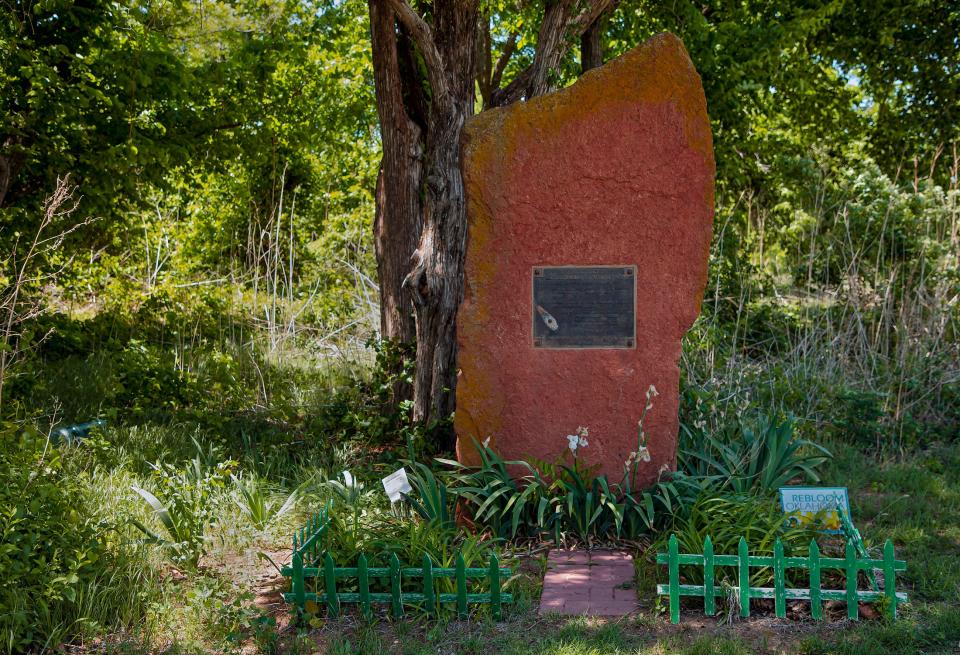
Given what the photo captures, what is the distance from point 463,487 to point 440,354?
149 centimetres

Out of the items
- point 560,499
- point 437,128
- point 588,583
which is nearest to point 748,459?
point 560,499

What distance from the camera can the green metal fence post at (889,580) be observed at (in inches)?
134

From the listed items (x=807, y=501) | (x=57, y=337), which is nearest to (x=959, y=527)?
(x=807, y=501)

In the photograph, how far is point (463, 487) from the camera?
4242mm

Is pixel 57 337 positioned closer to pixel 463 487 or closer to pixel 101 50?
pixel 101 50

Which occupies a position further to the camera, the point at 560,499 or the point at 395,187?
the point at 395,187

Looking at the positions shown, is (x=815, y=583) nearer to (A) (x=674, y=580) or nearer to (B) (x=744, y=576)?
(B) (x=744, y=576)

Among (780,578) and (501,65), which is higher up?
(501,65)

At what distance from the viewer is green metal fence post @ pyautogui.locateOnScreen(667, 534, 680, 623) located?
11.3 ft

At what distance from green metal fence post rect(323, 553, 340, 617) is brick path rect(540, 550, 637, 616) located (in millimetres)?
866

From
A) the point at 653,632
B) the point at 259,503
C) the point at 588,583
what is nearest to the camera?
the point at 653,632

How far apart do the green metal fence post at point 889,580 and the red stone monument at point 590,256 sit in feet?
3.89

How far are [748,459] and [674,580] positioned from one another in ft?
4.88

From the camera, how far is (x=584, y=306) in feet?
14.0
